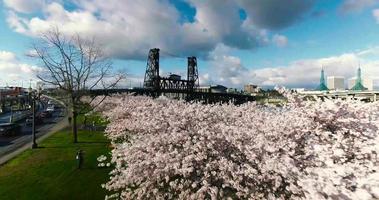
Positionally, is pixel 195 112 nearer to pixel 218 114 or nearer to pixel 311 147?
pixel 218 114

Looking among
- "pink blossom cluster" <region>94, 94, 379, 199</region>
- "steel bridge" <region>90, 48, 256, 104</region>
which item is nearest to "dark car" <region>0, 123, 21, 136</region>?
"pink blossom cluster" <region>94, 94, 379, 199</region>

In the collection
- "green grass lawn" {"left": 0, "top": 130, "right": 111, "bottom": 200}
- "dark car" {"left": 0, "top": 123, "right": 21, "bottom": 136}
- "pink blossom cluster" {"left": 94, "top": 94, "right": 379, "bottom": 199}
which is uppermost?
"pink blossom cluster" {"left": 94, "top": 94, "right": 379, "bottom": 199}

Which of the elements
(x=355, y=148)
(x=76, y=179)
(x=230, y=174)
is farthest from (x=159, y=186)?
(x=76, y=179)

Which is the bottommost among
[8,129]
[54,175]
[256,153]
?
[54,175]

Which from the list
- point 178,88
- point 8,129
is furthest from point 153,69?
point 8,129

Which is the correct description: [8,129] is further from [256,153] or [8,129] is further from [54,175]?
[256,153]

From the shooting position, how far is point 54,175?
25.7 metres

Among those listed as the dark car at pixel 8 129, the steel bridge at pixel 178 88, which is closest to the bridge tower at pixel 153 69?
the steel bridge at pixel 178 88

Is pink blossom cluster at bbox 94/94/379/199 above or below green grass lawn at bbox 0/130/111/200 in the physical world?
above

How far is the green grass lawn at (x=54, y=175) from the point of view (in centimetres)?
2184

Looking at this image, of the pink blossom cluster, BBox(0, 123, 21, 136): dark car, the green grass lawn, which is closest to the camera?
the pink blossom cluster

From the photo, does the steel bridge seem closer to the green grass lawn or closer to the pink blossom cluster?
the green grass lawn

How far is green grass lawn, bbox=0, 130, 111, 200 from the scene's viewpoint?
860 inches

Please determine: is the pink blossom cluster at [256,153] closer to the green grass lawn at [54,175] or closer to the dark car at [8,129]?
the green grass lawn at [54,175]
